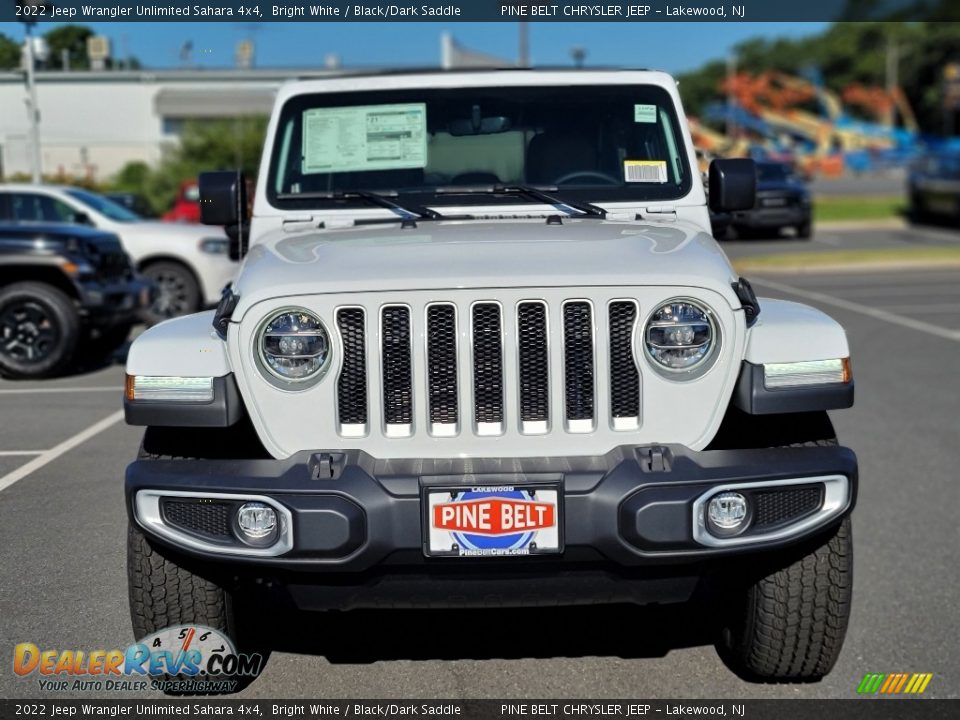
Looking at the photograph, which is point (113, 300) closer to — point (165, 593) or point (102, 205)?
point (102, 205)

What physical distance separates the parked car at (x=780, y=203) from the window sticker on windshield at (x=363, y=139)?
781 inches

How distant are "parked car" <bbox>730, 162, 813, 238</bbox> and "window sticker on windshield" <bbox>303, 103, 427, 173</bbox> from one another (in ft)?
65.1

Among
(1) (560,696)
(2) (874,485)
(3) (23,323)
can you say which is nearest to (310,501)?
(1) (560,696)

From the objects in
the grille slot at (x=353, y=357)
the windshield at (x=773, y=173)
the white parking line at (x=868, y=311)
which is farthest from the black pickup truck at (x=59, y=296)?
the windshield at (x=773, y=173)

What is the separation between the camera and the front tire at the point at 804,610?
3615 mm

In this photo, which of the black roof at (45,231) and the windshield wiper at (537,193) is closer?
the windshield wiper at (537,193)

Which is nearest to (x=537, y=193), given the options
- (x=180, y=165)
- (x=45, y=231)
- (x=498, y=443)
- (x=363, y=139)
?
(x=363, y=139)

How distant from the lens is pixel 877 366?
9859mm

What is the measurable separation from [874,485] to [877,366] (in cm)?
383

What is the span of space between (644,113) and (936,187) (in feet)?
83.3

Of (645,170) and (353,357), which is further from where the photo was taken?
(645,170)

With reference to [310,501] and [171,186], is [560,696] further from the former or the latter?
[171,186]

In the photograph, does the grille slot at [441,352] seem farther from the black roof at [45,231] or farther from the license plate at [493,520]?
the black roof at [45,231]

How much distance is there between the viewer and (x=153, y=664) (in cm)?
369
